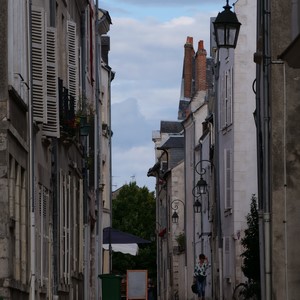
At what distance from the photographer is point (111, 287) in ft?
97.1

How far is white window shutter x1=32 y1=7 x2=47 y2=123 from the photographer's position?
19.7 metres

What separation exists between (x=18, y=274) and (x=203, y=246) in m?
39.6

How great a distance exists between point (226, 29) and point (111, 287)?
11.9 metres

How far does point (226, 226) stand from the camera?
46812 mm

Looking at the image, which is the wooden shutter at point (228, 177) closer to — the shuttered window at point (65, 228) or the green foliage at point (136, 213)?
the shuttered window at point (65, 228)

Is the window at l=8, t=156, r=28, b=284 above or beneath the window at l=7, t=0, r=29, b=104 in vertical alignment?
beneath

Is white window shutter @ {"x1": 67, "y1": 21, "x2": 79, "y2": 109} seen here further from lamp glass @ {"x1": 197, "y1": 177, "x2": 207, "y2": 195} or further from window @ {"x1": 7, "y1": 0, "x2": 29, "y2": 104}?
lamp glass @ {"x1": 197, "y1": 177, "x2": 207, "y2": 195}

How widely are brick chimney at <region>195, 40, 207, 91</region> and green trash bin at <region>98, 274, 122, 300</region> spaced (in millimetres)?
37514

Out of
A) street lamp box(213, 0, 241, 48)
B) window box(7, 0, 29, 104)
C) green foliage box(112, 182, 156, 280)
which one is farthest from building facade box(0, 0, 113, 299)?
green foliage box(112, 182, 156, 280)

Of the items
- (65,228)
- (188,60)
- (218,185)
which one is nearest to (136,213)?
(188,60)

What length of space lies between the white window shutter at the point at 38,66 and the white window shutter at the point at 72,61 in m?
6.55

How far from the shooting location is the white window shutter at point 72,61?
26.8 metres

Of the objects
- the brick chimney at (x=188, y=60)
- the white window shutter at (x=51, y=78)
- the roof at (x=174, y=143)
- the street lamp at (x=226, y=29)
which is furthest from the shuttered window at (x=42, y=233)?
the roof at (x=174, y=143)

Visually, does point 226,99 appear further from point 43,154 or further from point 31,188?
point 31,188
